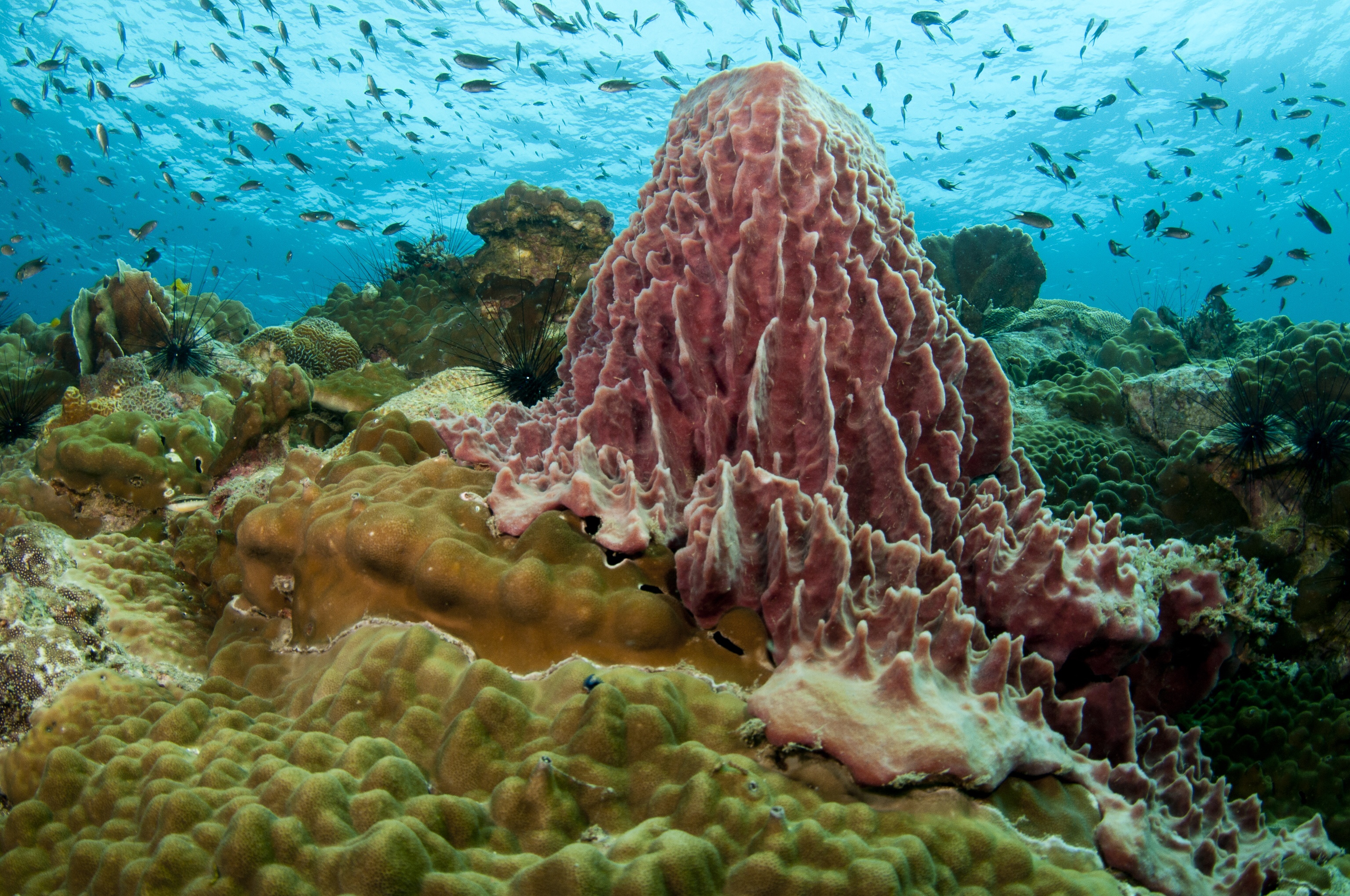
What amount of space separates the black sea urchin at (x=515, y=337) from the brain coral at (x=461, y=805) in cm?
377

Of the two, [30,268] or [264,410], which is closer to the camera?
[264,410]

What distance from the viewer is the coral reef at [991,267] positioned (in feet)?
48.3

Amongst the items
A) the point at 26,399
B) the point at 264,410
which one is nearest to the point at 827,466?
the point at 264,410

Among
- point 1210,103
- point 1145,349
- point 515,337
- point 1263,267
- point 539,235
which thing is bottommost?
point 515,337

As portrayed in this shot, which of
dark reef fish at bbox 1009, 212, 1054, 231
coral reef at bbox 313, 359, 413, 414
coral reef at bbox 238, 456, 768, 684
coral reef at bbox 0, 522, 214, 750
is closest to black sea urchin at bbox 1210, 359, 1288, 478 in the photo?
coral reef at bbox 238, 456, 768, 684

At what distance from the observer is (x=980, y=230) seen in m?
15.3

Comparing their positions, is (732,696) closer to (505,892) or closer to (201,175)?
(505,892)

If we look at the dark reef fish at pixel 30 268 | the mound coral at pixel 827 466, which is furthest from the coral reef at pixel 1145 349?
the dark reef fish at pixel 30 268

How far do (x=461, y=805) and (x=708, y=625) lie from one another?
1.20m

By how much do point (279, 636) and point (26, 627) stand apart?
960 millimetres

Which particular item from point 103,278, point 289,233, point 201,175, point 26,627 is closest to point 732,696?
point 26,627

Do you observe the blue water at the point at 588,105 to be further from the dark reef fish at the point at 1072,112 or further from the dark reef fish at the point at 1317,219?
the dark reef fish at the point at 1317,219

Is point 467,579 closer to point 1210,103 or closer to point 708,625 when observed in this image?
point 708,625

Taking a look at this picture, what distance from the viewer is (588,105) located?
34469mm
